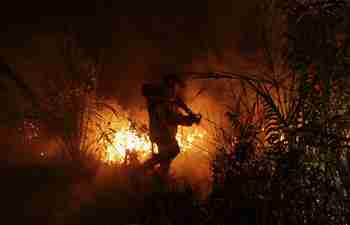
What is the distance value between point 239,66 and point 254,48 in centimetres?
51

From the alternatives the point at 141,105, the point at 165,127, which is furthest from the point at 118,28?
the point at 165,127

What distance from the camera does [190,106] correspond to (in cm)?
1092

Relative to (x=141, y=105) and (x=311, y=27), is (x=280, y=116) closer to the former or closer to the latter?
(x=311, y=27)

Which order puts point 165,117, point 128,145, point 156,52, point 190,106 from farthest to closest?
point 156,52, point 190,106, point 128,145, point 165,117

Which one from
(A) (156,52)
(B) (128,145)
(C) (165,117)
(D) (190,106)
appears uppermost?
(A) (156,52)

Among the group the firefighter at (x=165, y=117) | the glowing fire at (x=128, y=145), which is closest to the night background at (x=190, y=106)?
the glowing fire at (x=128, y=145)

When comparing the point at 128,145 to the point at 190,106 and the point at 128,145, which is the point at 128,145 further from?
the point at 190,106

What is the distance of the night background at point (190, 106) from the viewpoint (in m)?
6.24

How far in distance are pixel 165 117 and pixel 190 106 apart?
182 centimetres

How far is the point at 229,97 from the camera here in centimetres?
1100

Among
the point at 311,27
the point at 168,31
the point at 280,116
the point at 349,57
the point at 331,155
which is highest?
the point at 168,31

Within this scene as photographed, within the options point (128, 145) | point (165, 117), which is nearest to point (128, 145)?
point (128, 145)

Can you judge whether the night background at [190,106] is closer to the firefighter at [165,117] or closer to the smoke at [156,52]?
the smoke at [156,52]

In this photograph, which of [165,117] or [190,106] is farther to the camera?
[190,106]
